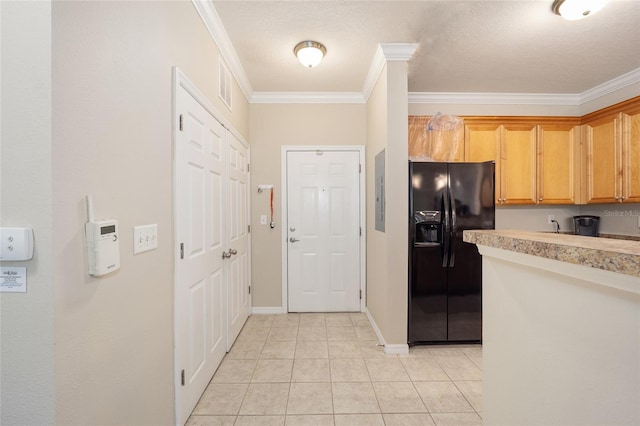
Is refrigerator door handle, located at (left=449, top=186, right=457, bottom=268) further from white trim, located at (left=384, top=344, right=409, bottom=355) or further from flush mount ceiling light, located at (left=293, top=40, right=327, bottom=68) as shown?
flush mount ceiling light, located at (left=293, top=40, right=327, bottom=68)

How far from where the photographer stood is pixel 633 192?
2.74 metres

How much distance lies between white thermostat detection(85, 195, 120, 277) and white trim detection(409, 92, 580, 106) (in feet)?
11.0

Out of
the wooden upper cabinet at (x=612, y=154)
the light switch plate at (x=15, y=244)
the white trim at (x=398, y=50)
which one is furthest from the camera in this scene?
the wooden upper cabinet at (x=612, y=154)

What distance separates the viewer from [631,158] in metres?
2.75

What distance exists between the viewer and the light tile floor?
1.72m

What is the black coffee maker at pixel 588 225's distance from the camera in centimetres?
319

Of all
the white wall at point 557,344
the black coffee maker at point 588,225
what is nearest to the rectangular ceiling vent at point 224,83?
the white wall at point 557,344

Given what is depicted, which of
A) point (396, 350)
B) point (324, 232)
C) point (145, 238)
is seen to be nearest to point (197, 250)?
point (145, 238)

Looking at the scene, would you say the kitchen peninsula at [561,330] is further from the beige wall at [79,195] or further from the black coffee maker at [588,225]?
the black coffee maker at [588,225]

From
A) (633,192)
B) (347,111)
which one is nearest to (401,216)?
(347,111)

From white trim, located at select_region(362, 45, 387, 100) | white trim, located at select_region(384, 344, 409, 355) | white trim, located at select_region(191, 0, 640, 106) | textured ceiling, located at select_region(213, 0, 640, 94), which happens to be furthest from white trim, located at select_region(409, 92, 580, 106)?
white trim, located at select_region(384, 344, 409, 355)

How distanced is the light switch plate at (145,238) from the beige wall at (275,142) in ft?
6.79

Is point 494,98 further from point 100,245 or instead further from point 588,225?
point 100,245

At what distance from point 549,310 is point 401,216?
1.68 m
